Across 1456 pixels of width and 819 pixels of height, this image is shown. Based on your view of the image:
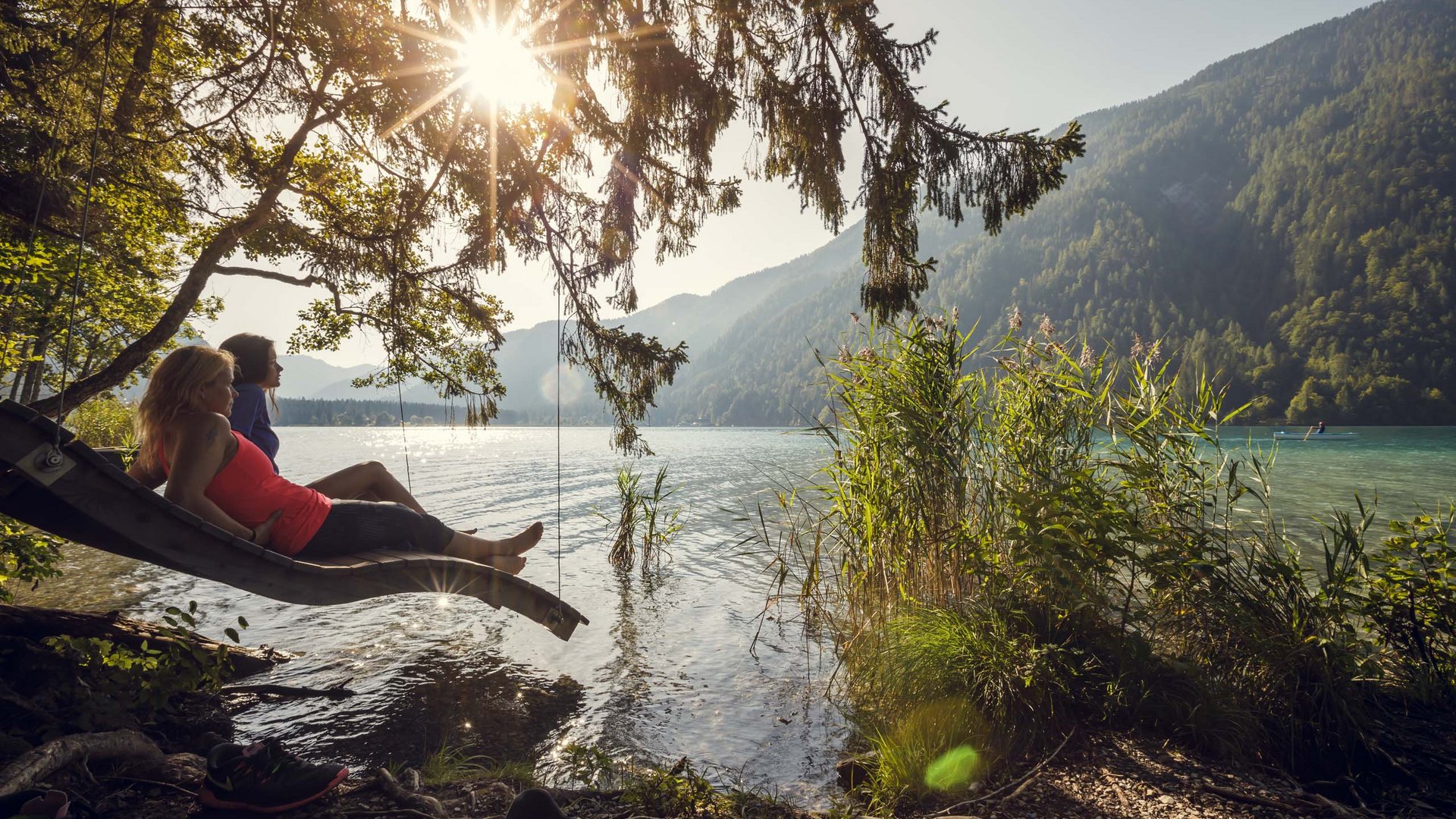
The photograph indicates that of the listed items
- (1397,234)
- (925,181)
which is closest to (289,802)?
(925,181)

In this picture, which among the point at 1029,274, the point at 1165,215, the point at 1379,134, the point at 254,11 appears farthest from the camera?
the point at 1165,215

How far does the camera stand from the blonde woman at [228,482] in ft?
10.4

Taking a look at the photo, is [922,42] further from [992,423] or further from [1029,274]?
[1029,274]

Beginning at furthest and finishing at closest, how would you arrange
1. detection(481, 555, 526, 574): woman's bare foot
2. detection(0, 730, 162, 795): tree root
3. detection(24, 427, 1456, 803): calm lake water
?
1. detection(481, 555, 526, 574): woman's bare foot
2. detection(24, 427, 1456, 803): calm lake water
3. detection(0, 730, 162, 795): tree root

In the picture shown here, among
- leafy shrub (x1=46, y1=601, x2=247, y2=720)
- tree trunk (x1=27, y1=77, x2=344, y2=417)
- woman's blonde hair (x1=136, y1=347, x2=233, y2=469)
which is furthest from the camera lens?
tree trunk (x1=27, y1=77, x2=344, y2=417)

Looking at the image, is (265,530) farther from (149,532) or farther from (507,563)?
(507,563)

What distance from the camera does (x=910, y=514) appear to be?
4.41 m

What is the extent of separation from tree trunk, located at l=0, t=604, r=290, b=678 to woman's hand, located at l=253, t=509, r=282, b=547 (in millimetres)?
681

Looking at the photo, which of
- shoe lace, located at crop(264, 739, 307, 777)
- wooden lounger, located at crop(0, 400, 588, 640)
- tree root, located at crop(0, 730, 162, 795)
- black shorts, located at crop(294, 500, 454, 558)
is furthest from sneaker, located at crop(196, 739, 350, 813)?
black shorts, located at crop(294, 500, 454, 558)

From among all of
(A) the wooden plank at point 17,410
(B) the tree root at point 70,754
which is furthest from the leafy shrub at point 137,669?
(A) the wooden plank at point 17,410

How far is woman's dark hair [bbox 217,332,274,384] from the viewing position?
4.18 meters

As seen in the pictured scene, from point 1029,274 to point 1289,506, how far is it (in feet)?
550

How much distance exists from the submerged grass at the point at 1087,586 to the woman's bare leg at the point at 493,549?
2.46 metres

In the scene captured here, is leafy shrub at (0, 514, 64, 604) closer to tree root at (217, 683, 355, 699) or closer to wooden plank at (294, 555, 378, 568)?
tree root at (217, 683, 355, 699)
